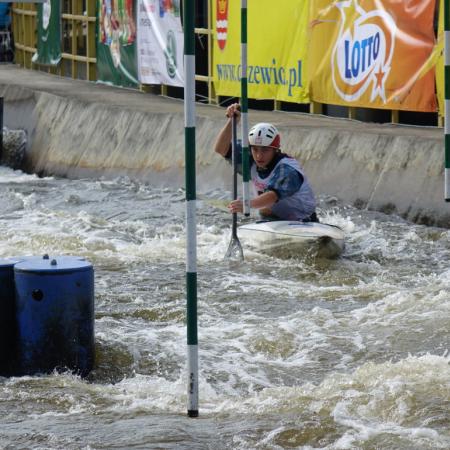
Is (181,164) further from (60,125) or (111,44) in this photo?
(111,44)

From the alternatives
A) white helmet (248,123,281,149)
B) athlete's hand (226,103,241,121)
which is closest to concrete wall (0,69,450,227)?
white helmet (248,123,281,149)

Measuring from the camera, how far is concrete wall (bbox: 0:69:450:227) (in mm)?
13297

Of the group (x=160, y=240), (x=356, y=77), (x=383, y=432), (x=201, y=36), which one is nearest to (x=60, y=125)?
(x=201, y=36)

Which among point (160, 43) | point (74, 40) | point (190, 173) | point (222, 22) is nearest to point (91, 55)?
point (74, 40)

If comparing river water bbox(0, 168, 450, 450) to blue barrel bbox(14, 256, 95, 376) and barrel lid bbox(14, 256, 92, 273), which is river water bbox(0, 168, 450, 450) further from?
barrel lid bbox(14, 256, 92, 273)

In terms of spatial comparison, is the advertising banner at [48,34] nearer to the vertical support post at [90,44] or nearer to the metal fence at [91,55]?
the metal fence at [91,55]

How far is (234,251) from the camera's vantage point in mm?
11508

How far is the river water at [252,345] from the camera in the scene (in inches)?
257

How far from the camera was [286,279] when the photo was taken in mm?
10734

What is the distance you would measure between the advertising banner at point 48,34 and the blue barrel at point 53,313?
18970mm

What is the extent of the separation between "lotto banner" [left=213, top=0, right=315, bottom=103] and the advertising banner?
28.0 feet

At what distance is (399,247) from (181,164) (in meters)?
5.10

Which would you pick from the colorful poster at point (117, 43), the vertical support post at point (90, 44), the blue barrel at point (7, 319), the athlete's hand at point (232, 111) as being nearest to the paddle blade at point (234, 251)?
the athlete's hand at point (232, 111)

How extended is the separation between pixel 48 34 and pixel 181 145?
11.1m
